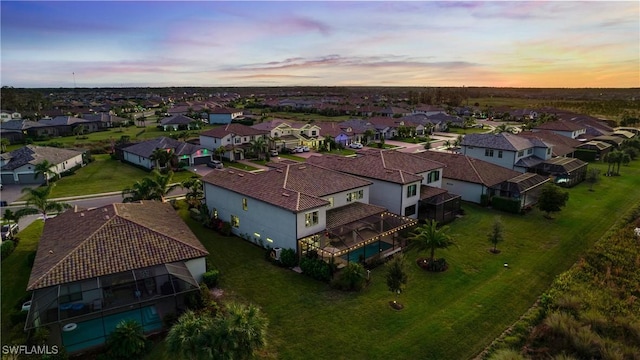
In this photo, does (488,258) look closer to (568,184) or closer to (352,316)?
(352,316)

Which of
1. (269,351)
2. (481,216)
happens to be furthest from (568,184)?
(269,351)

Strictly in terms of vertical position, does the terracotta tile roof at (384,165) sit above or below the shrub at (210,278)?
above

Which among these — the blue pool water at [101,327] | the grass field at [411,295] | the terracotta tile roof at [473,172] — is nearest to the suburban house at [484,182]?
the terracotta tile roof at [473,172]

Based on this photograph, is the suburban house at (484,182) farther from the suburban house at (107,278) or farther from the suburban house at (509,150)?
the suburban house at (107,278)

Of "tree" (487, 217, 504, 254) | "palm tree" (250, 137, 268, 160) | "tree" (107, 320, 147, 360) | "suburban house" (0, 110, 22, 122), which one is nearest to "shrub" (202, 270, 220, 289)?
"tree" (107, 320, 147, 360)

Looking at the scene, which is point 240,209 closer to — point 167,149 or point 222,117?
point 167,149

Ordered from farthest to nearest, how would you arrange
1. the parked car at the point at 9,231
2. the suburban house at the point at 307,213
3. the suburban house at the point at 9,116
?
the suburban house at the point at 9,116 < the parked car at the point at 9,231 < the suburban house at the point at 307,213
